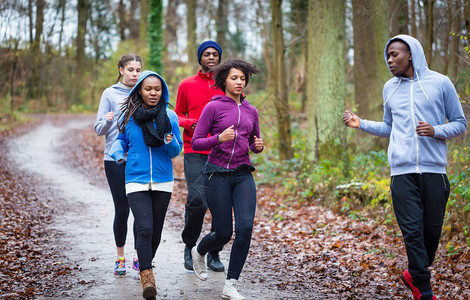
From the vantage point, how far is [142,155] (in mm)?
4824

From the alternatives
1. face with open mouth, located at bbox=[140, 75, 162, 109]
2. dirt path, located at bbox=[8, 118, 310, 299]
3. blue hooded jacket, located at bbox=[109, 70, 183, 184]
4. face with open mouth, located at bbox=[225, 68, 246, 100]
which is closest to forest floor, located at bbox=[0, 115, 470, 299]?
dirt path, located at bbox=[8, 118, 310, 299]

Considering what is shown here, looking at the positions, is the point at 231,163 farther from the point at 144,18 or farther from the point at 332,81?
the point at 144,18

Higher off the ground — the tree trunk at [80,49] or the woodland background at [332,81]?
the tree trunk at [80,49]

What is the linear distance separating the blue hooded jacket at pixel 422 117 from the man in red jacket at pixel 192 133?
2.07 m

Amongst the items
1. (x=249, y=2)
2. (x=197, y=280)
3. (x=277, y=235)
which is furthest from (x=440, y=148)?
(x=249, y=2)

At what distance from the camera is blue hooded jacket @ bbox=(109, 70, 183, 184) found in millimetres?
4785

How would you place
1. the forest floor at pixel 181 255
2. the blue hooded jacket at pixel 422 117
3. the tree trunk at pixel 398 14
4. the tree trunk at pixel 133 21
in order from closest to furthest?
the blue hooded jacket at pixel 422 117
the forest floor at pixel 181 255
the tree trunk at pixel 398 14
the tree trunk at pixel 133 21

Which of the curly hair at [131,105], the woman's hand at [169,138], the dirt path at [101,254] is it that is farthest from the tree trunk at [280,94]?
the woman's hand at [169,138]

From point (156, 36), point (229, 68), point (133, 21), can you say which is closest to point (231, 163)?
point (229, 68)

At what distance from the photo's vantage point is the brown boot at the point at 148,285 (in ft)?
14.5

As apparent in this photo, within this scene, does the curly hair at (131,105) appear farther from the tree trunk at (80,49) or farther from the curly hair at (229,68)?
the tree trunk at (80,49)

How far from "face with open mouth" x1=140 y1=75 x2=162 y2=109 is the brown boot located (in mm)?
1616

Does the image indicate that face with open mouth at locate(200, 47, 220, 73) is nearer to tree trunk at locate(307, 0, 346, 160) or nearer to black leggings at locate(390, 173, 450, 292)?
black leggings at locate(390, 173, 450, 292)

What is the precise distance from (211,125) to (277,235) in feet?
12.6
